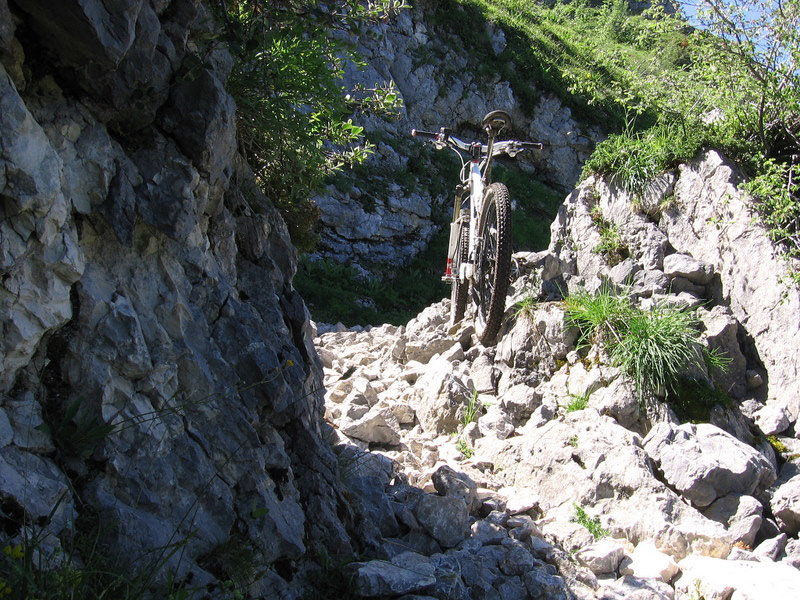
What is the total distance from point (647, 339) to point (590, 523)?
1645 mm

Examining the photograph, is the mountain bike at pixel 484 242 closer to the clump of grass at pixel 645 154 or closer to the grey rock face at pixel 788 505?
the clump of grass at pixel 645 154

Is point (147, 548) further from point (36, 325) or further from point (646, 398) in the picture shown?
point (646, 398)

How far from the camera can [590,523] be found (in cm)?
425

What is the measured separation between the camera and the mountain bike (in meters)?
5.94

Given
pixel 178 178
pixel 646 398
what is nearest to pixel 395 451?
pixel 646 398

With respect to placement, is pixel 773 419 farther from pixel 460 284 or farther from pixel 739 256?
pixel 460 284

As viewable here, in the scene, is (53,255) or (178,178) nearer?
(53,255)

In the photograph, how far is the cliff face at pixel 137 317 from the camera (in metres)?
2.38

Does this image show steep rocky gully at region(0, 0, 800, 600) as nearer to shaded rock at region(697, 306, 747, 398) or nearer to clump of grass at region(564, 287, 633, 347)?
shaded rock at region(697, 306, 747, 398)

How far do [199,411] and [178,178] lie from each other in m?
1.08

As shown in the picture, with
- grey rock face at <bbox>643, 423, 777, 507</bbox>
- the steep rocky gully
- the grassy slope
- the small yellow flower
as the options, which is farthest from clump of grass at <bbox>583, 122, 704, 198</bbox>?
the small yellow flower

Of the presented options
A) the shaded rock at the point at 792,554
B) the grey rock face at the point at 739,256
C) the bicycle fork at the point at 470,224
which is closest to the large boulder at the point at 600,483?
the shaded rock at the point at 792,554

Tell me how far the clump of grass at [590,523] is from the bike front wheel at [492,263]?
7.14ft

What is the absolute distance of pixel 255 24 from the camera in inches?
141
